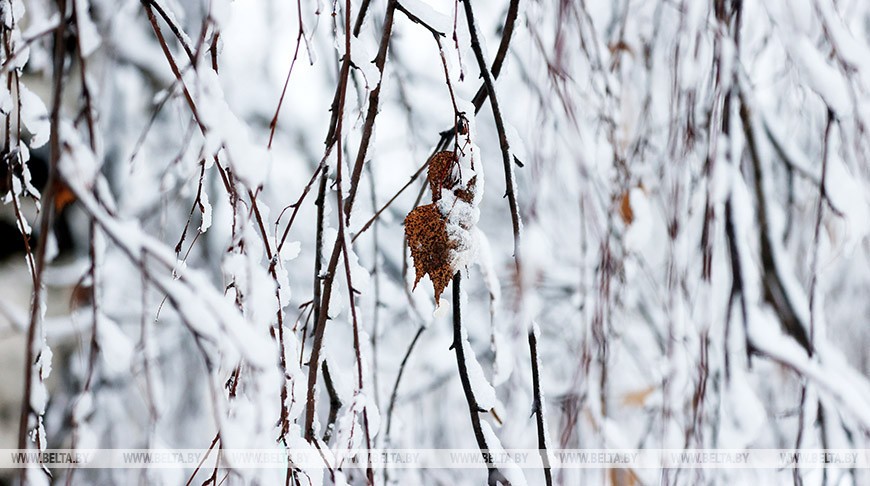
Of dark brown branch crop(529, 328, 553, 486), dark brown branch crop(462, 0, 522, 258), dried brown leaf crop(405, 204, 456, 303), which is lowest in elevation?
dark brown branch crop(529, 328, 553, 486)

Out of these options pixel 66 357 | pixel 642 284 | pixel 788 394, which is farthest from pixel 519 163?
pixel 788 394

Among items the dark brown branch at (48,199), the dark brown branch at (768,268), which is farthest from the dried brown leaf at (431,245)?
the dark brown branch at (768,268)

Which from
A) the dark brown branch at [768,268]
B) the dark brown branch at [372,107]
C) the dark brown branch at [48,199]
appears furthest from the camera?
the dark brown branch at [768,268]

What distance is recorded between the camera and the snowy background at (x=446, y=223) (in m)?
0.32

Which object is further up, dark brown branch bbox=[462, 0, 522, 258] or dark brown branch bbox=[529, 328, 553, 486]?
dark brown branch bbox=[462, 0, 522, 258]

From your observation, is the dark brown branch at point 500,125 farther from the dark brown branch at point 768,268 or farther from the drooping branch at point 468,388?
the dark brown branch at point 768,268

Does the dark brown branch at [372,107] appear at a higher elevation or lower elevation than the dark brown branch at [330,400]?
higher

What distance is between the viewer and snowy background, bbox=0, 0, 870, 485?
0.32 meters

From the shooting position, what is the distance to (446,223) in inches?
14.9

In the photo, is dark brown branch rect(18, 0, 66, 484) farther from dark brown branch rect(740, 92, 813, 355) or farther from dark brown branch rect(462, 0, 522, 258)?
dark brown branch rect(740, 92, 813, 355)

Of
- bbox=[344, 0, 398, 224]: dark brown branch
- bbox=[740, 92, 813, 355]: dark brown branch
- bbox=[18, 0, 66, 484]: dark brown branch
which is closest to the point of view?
bbox=[18, 0, 66, 484]: dark brown branch

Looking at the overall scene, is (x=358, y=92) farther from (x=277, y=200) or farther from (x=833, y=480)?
(x=277, y=200)

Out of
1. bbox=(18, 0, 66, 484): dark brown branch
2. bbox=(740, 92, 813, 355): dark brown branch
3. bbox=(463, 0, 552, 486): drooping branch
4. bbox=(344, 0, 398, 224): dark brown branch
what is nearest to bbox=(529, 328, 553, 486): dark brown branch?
bbox=(463, 0, 552, 486): drooping branch

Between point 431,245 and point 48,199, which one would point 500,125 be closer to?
point 431,245
